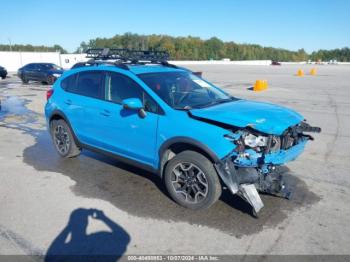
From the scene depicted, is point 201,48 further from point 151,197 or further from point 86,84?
point 151,197

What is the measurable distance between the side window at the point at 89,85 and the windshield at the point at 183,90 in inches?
34.4

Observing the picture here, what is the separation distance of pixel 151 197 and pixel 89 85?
2.26 m

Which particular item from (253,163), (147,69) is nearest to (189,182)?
(253,163)

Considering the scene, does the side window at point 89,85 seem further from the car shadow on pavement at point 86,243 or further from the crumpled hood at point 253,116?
the car shadow on pavement at point 86,243

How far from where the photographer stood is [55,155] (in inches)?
261

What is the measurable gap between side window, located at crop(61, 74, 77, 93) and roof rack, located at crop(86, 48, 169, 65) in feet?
1.90

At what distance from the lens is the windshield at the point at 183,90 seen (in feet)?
15.4

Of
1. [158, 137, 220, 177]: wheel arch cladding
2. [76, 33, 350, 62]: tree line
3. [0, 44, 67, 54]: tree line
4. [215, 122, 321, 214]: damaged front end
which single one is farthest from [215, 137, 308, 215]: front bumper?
[76, 33, 350, 62]: tree line

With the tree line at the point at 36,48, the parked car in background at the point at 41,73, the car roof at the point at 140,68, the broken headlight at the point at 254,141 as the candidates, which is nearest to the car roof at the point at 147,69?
the car roof at the point at 140,68

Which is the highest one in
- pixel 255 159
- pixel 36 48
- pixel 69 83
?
pixel 69 83

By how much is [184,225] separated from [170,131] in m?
1.19

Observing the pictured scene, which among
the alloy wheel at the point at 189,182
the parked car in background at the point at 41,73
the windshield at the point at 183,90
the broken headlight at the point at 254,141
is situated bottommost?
the parked car in background at the point at 41,73

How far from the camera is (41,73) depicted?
906 inches

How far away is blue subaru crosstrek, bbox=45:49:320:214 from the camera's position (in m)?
3.96
